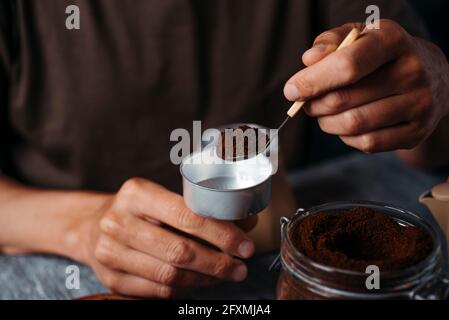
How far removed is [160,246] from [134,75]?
1.25 feet

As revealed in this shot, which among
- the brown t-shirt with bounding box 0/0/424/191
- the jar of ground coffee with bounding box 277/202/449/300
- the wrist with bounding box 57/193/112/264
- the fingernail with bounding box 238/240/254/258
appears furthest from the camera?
the brown t-shirt with bounding box 0/0/424/191

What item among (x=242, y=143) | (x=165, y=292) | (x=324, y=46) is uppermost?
(x=324, y=46)

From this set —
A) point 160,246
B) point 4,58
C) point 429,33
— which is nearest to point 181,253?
point 160,246

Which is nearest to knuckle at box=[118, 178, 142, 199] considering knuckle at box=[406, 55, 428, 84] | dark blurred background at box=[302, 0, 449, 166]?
knuckle at box=[406, 55, 428, 84]

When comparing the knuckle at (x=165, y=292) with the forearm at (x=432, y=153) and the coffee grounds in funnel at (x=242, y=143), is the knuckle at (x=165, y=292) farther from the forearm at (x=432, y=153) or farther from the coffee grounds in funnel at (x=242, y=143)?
the forearm at (x=432, y=153)

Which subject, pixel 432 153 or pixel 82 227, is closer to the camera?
pixel 82 227

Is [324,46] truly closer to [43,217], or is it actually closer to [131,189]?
[131,189]

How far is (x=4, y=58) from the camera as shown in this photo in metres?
0.92

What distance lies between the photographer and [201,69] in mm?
1020

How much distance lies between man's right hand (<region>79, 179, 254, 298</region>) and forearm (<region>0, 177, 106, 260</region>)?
110 millimetres

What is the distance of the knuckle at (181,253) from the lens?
692mm

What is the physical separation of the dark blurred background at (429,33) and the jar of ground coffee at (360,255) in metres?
0.77

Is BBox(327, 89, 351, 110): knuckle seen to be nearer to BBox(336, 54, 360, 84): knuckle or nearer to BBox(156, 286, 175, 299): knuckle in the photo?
BBox(336, 54, 360, 84): knuckle

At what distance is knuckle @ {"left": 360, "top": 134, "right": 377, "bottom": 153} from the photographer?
0.66 metres
